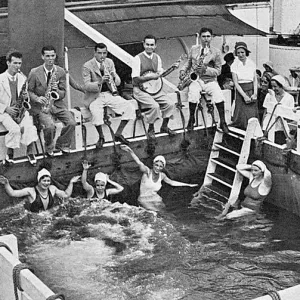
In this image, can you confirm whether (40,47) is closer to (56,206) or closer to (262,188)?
(56,206)

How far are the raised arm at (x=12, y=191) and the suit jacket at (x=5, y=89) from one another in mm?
953

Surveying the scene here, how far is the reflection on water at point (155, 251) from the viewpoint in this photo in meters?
9.00

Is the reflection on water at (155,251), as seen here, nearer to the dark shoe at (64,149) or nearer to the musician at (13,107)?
the dark shoe at (64,149)

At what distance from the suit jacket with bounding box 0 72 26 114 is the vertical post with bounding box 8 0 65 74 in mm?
1051

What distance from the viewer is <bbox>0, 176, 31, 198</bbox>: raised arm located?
10.5 m

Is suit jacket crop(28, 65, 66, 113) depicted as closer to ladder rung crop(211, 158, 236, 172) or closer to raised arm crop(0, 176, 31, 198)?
raised arm crop(0, 176, 31, 198)

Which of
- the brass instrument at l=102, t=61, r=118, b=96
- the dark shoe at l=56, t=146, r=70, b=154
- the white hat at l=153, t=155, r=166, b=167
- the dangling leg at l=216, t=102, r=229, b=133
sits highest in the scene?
the brass instrument at l=102, t=61, r=118, b=96

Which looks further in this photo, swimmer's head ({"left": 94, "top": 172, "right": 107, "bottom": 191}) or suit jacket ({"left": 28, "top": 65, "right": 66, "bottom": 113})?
swimmer's head ({"left": 94, "top": 172, "right": 107, "bottom": 191})

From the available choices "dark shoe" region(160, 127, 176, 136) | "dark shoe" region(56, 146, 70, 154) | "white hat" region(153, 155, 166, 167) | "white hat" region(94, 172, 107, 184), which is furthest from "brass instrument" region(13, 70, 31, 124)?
"dark shoe" region(160, 127, 176, 136)

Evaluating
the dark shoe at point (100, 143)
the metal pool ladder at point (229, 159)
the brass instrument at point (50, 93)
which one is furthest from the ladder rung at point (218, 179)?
the brass instrument at point (50, 93)

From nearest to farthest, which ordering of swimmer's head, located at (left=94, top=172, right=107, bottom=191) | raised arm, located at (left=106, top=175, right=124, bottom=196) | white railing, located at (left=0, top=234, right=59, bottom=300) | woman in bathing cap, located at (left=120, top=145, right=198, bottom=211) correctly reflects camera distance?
white railing, located at (left=0, top=234, right=59, bottom=300), swimmer's head, located at (left=94, top=172, right=107, bottom=191), raised arm, located at (left=106, top=175, right=124, bottom=196), woman in bathing cap, located at (left=120, top=145, right=198, bottom=211)

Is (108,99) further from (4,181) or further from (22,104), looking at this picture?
(4,181)

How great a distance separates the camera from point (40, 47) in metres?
11.7

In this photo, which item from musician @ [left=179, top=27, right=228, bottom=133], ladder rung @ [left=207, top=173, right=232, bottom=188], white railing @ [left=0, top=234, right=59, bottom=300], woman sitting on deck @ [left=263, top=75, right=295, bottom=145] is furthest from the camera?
ladder rung @ [left=207, top=173, right=232, bottom=188]
